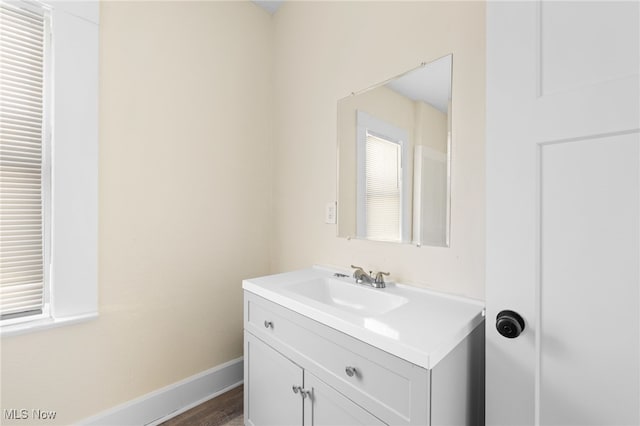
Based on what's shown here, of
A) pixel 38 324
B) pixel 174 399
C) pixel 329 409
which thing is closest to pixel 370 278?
pixel 329 409

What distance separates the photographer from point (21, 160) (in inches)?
49.8

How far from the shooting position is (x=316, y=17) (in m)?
1.79

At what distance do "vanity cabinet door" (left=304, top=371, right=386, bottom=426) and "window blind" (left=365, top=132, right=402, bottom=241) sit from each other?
0.70 metres

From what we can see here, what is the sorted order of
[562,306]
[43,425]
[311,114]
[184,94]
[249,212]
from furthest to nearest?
[249,212], [311,114], [184,94], [43,425], [562,306]

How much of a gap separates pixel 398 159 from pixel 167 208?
50.8 inches

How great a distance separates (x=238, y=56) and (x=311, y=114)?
2.19ft

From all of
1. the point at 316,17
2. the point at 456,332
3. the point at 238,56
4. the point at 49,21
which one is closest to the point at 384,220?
the point at 456,332

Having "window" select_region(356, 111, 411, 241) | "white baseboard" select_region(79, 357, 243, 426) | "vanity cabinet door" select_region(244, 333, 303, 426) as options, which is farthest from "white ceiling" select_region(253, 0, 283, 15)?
"white baseboard" select_region(79, 357, 243, 426)

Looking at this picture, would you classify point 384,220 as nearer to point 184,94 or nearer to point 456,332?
point 456,332

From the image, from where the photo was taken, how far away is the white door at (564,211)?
2.20ft

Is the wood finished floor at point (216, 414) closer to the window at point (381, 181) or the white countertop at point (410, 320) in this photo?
the white countertop at point (410, 320)

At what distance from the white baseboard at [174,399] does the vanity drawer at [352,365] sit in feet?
2.71

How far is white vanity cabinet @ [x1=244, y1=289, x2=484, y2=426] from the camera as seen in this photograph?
2.57ft

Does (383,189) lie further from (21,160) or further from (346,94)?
(21,160)
